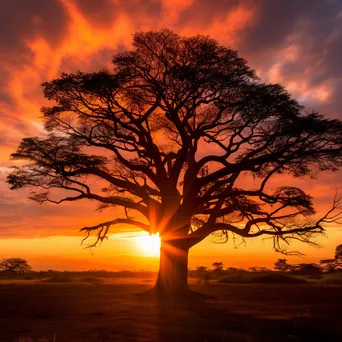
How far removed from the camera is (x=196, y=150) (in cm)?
2902

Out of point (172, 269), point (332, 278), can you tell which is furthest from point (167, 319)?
point (332, 278)

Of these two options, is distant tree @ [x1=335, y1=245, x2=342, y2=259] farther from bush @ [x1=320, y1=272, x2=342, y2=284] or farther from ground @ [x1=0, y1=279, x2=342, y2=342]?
ground @ [x1=0, y1=279, x2=342, y2=342]

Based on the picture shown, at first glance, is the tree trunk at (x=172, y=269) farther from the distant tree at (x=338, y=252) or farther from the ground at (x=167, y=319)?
the distant tree at (x=338, y=252)

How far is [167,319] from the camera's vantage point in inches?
686

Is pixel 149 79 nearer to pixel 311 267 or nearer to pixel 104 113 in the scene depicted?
pixel 104 113

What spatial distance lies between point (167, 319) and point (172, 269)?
9.89 m

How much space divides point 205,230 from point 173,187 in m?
2.88

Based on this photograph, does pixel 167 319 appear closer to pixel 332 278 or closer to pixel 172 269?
pixel 172 269

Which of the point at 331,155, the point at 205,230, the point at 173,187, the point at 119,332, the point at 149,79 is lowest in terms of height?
the point at 119,332

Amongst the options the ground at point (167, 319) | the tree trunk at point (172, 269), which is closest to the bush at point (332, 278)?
the ground at point (167, 319)

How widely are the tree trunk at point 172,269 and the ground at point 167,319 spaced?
4.29 feet

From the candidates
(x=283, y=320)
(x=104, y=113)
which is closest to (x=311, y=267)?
(x=104, y=113)

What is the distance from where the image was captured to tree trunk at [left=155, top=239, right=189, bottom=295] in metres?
27.2

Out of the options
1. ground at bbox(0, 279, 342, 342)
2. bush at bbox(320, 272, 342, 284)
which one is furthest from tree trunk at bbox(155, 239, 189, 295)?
bush at bbox(320, 272, 342, 284)
